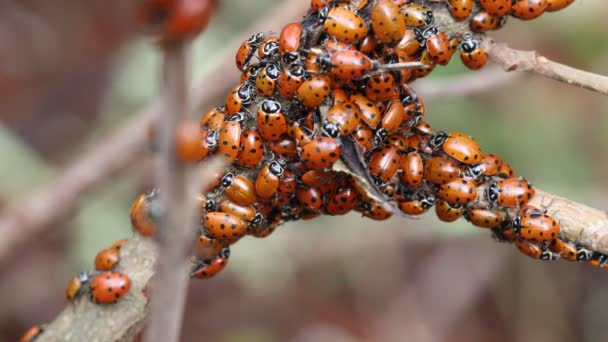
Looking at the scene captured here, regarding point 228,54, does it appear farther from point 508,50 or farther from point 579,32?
point 579,32

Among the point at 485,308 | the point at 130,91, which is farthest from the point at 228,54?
the point at 485,308

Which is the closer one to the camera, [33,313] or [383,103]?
[383,103]

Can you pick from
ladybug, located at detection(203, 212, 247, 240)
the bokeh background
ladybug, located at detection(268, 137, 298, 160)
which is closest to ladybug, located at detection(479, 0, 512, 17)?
ladybug, located at detection(268, 137, 298, 160)

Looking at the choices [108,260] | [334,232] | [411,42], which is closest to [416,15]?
[411,42]

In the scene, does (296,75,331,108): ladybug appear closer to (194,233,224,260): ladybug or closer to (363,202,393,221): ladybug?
(363,202,393,221): ladybug

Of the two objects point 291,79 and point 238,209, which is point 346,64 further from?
point 238,209
